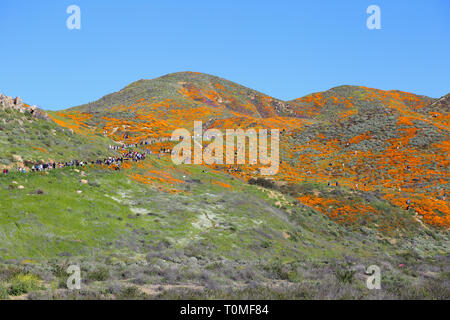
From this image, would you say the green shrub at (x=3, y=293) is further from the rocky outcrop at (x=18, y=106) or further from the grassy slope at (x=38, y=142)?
the rocky outcrop at (x=18, y=106)

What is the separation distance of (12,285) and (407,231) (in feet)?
139

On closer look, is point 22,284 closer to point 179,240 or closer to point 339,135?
point 179,240

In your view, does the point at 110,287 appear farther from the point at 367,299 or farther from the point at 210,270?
the point at 367,299

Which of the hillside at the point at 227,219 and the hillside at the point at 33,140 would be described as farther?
the hillside at the point at 33,140

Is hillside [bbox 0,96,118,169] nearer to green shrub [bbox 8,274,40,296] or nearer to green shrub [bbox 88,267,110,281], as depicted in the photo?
green shrub [bbox 88,267,110,281]

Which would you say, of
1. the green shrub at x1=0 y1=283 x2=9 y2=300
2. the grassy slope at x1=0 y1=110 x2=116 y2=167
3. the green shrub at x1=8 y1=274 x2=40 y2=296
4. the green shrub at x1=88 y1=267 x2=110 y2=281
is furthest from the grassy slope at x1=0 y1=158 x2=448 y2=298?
the grassy slope at x1=0 y1=110 x2=116 y2=167

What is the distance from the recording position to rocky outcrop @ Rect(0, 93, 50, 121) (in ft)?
153

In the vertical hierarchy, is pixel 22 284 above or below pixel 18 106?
below

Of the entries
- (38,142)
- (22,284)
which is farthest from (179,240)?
(38,142)

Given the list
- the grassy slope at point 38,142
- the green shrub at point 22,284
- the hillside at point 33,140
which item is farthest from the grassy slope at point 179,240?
the grassy slope at point 38,142

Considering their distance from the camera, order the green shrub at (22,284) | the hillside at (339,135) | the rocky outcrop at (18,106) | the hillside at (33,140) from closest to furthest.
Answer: the green shrub at (22,284)
the hillside at (33,140)
the rocky outcrop at (18,106)
the hillside at (339,135)

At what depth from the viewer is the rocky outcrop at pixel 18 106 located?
46.5m

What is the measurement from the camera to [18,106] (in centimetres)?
4906

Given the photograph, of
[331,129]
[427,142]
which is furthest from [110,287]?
[331,129]
